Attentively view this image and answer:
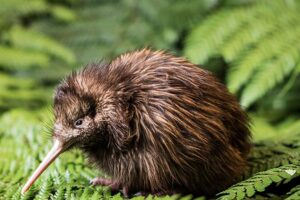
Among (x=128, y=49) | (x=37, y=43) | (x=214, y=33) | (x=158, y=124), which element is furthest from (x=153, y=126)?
(x=37, y=43)

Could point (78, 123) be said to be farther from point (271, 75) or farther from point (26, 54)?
point (26, 54)

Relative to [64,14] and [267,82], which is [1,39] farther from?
[267,82]

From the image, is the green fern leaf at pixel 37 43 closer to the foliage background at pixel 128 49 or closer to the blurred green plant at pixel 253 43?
the foliage background at pixel 128 49

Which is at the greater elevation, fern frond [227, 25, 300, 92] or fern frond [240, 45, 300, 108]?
fern frond [227, 25, 300, 92]

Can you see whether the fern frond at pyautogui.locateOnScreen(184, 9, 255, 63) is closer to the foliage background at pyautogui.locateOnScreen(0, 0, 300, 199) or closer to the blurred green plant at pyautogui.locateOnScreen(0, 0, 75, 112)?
the foliage background at pyautogui.locateOnScreen(0, 0, 300, 199)

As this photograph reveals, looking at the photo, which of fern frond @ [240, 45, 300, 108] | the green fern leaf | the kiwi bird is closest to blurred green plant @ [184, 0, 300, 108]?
fern frond @ [240, 45, 300, 108]

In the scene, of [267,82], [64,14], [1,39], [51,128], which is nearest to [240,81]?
[267,82]

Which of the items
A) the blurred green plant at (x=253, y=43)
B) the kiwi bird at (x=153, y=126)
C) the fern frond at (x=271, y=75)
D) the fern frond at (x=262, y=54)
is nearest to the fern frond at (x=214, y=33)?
the blurred green plant at (x=253, y=43)
